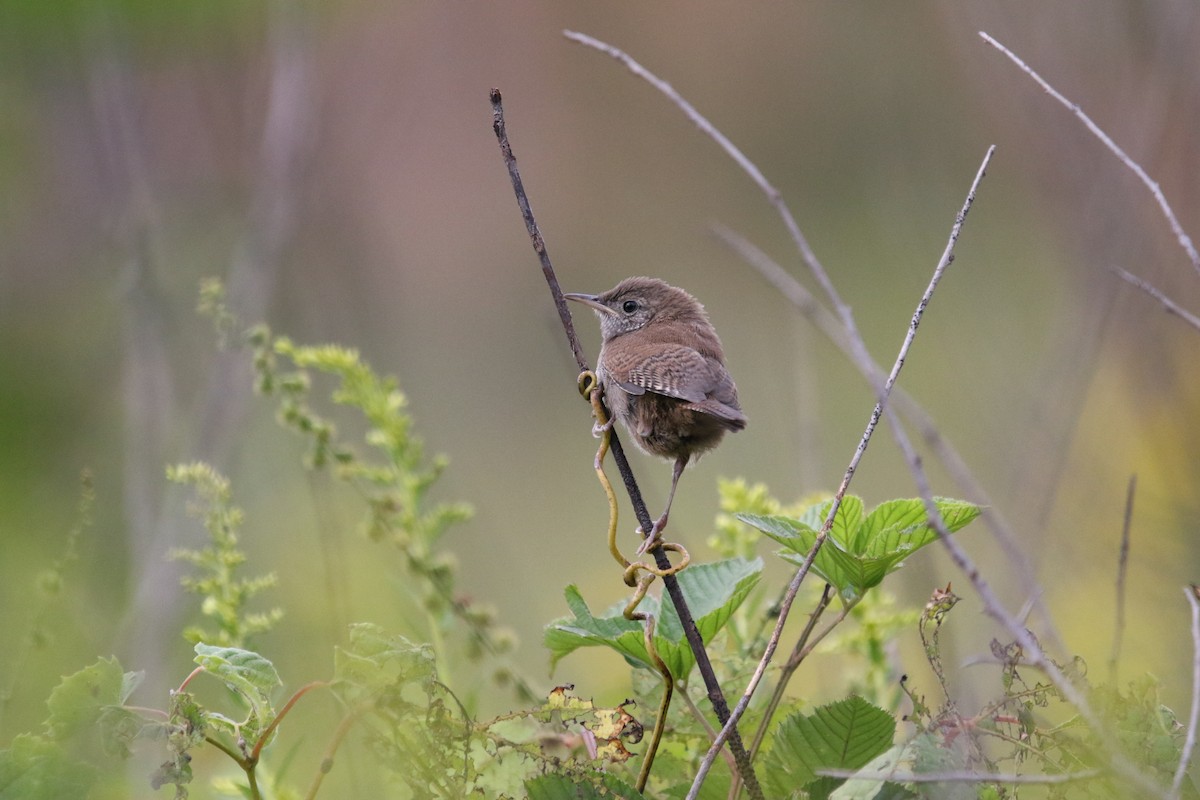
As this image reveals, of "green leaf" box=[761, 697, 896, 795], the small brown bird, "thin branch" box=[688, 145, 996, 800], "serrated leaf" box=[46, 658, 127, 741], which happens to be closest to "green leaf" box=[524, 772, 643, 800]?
"thin branch" box=[688, 145, 996, 800]

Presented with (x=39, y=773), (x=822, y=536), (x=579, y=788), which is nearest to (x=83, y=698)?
(x=39, y=773)

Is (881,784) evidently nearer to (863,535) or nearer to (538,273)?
(863,535)

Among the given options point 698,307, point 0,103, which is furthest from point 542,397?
point 698,307

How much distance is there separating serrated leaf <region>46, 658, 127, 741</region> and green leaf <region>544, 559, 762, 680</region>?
1.49 ft

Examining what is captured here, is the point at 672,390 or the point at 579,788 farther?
the point at 672,390

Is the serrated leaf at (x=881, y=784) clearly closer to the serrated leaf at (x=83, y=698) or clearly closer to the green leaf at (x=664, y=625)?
the green leaf at (x=664, y=625)

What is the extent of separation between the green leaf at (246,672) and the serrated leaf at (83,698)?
0.26 feet

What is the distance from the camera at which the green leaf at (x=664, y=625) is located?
4.04ft

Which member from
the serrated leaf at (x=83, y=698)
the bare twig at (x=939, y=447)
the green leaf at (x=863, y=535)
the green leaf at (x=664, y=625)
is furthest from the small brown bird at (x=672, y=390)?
the serrated leaf at (x=83, y=698)

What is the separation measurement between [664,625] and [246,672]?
1.61 ft

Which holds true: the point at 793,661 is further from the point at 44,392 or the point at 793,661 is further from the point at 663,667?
the point at 44,392

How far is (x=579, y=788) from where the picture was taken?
114 centimetres

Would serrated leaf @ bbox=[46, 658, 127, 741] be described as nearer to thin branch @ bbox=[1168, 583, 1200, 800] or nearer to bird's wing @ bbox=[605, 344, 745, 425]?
thin branch @ bbox=[1168, 583, 1200, 800]

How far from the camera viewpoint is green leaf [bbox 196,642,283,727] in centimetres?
108
